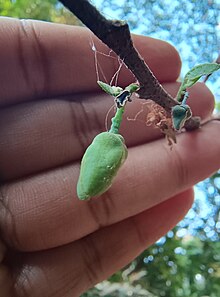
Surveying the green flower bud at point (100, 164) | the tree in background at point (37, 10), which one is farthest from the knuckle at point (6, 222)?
the tree in background at point (37, 10)

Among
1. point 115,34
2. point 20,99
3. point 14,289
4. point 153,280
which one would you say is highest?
point 115,34

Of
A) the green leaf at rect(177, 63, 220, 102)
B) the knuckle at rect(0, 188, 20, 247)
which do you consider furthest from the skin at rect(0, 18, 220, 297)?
the green leaf at rect(177, 63, 220, 102)

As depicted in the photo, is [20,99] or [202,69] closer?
[202,69]

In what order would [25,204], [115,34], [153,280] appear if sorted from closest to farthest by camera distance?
[115,34], [25,204], [153,280]

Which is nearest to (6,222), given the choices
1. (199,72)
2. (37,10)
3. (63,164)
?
(63,164)

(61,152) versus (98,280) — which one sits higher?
(61,152)

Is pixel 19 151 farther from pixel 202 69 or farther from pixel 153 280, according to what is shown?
pixel 153 280

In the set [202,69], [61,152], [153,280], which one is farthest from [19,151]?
[153,280]
